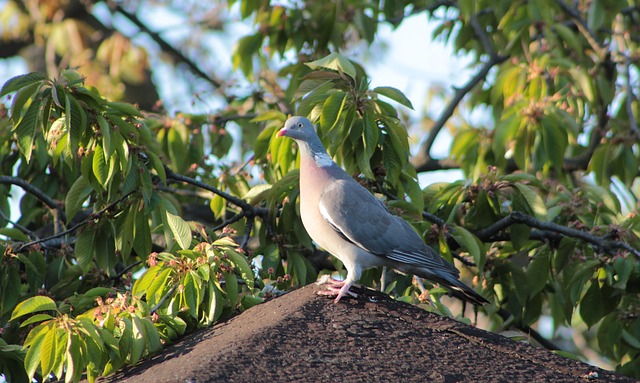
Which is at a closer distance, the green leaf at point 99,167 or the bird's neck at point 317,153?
the green leaf at point 99,167

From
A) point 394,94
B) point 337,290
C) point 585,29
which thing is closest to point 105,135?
point 337,290

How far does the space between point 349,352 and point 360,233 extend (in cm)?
111

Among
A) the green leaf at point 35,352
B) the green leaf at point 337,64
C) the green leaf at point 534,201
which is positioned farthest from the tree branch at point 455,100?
the green leaf at point 35,352

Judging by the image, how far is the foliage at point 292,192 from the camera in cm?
448

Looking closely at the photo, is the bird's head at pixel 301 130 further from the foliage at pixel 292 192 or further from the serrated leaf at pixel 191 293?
the serrated leaf at pixel 191 293

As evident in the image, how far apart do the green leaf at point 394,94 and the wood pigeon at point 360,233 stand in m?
0.55

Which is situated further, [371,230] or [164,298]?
[371,230]

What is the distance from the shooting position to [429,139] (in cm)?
798

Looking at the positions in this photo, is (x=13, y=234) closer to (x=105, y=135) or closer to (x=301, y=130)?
(x=105, y=135)

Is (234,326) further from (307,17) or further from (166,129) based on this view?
(307,17)

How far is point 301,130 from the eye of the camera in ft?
17.6

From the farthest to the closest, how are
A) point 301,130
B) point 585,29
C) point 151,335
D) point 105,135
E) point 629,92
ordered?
point 585,29 < point 629,92 < point 301,130 < point 105,135 < point 151,335

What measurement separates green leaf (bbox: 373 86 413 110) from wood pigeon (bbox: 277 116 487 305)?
1.79ft

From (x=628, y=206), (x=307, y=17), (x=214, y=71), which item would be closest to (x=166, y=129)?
(x=307, y=17)
